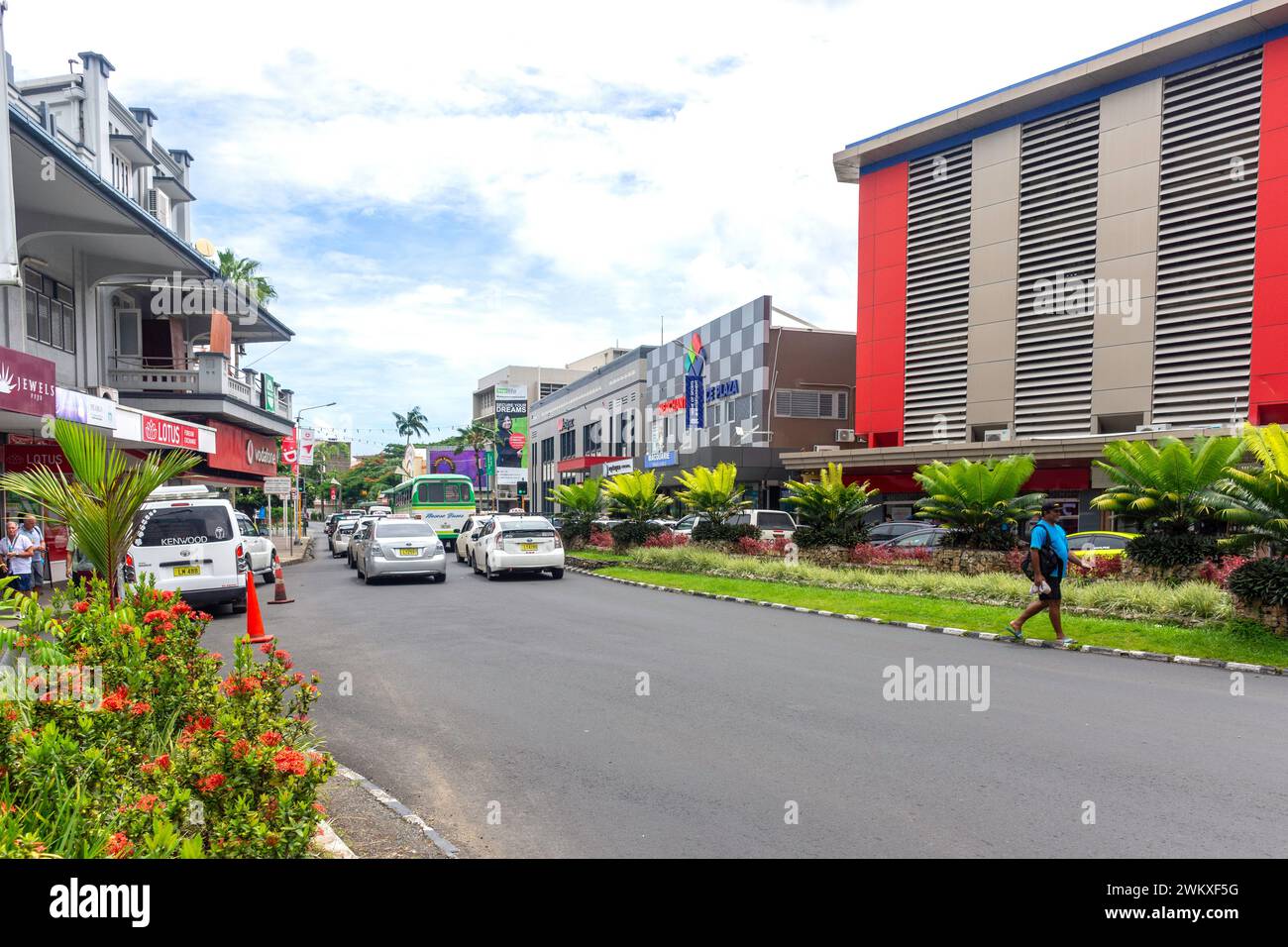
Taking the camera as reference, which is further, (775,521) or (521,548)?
(775,521)

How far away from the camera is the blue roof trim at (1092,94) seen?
20594 mm

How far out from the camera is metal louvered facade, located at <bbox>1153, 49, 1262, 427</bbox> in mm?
20641

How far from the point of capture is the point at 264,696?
4.58 m

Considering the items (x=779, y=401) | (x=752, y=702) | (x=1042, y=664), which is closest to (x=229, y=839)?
(x=752, y=702)

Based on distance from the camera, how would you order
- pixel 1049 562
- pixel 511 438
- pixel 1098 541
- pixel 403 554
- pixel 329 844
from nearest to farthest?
pixel 329 844
pixel 1049 562
pixel 1098 541
pixel 403 554
pixel 511 438

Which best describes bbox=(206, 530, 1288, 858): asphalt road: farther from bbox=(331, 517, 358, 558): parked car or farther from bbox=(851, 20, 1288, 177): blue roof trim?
bbox=(331, 517, 358, 558): parked car

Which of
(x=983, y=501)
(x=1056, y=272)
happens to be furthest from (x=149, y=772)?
(x=1056, y=272)

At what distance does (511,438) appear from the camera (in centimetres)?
7631

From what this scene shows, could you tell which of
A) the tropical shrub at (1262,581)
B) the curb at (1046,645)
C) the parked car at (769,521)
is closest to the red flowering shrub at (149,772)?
the curb at (1046,645)

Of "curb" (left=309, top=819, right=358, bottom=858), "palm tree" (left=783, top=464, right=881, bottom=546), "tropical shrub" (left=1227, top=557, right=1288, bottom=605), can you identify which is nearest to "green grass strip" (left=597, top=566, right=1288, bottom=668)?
"tropical shrub" (left=1227, top=557, right=1288, bottom=605)

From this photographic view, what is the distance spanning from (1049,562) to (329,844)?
9.37m

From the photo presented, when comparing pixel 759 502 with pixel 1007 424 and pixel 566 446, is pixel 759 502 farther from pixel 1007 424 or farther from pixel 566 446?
pixel 566 446

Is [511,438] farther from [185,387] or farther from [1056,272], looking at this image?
[1056,272]

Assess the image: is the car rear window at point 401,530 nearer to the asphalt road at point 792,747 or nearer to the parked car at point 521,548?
the parked car at point 521,548
